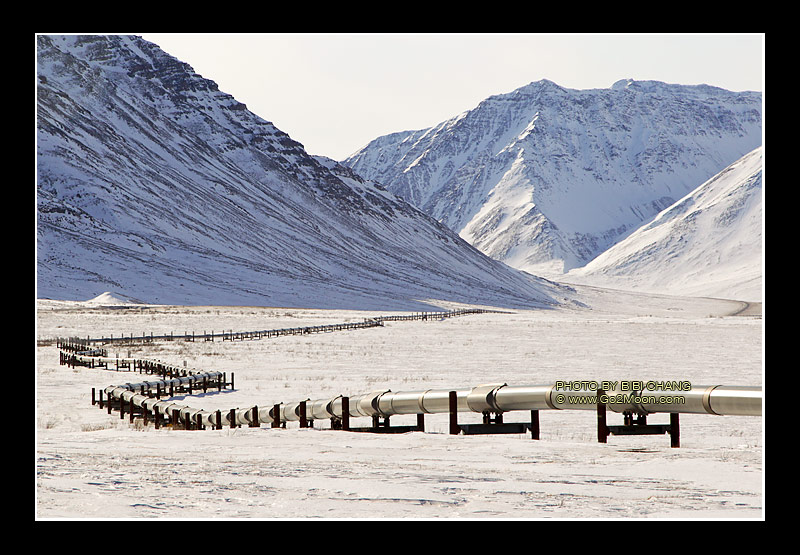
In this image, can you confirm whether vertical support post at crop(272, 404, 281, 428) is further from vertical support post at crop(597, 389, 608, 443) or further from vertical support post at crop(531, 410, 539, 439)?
vertical support post at crop(597, 389, 608, 443)

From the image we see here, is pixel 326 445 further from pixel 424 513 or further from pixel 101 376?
pixel 101 376

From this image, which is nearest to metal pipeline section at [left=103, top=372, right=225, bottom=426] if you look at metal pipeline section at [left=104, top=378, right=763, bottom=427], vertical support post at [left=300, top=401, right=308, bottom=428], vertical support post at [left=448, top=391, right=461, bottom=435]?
metal pipeline section at [left=104, top=378, right=763, bottom=427]

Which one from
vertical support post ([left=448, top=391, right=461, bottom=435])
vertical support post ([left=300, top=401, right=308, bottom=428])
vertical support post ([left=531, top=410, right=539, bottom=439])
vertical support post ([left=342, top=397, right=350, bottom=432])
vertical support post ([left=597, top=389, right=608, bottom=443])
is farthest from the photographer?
vertical support post ([left=300, top=401, right=308, bottom=428])

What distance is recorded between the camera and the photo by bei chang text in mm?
16753

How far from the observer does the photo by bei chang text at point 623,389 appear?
1675 centimetres

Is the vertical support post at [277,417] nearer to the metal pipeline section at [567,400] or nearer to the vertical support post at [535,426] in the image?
the metal pipeline section at [567,400]

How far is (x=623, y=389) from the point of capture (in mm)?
17250

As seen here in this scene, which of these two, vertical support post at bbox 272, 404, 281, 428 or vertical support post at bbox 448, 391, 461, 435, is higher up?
vertical support post at bbox 448, 391, 461, 435

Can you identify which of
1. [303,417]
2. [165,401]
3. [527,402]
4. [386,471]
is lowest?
[165,401]

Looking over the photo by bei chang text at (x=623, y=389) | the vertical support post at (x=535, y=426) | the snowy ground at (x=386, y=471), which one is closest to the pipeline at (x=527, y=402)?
the photo by bei chang text at (x=623, y=389)

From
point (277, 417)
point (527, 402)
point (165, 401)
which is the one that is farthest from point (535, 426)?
point (165, 401)

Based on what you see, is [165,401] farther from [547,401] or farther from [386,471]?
[386,471]

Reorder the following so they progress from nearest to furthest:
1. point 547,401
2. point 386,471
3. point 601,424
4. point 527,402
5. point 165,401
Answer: point 386,471
point 601,424
point 547,401
point 527,402
point 165,401
